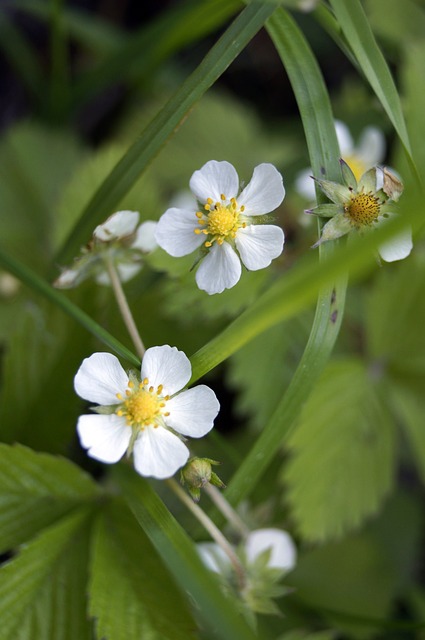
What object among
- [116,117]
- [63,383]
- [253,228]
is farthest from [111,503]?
[116,117]

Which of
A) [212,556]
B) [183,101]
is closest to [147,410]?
[212,556]

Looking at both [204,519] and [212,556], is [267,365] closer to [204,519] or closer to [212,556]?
[212,556]

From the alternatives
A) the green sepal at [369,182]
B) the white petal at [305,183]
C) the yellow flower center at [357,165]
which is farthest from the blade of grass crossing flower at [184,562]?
the yellow flower center at [357,165]

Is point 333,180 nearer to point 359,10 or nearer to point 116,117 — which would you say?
point 359,10

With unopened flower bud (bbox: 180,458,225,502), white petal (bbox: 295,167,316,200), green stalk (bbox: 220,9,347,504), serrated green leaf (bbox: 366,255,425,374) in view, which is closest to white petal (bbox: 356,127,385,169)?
white petal (bbox: 295,167,316,200)

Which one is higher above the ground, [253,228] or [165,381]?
[253,228]

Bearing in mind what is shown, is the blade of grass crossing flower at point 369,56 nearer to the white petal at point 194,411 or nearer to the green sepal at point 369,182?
the green sepal at point 369,182
